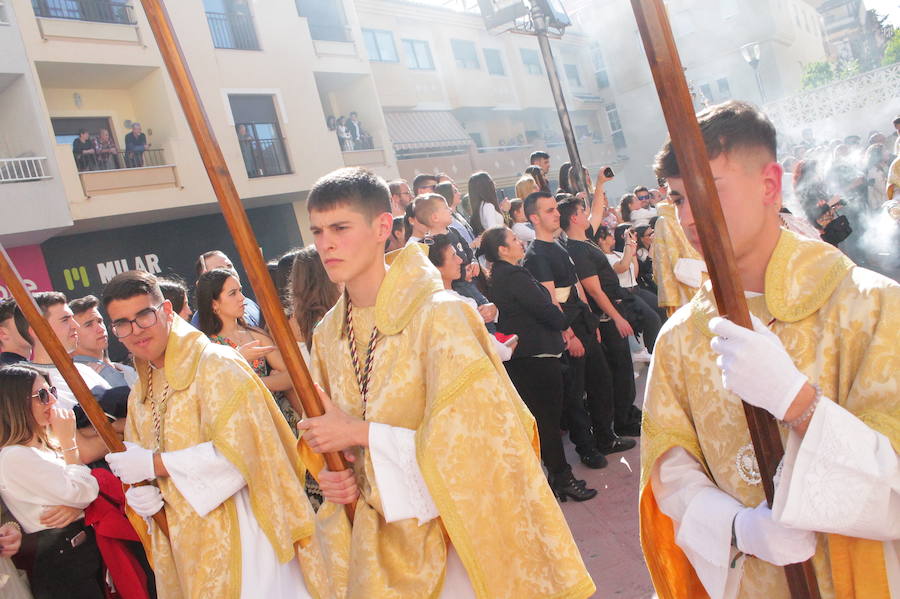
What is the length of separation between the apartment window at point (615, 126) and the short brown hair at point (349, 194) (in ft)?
119

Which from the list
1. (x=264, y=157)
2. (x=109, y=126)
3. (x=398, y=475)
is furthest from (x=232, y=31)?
(x=398, y=475)

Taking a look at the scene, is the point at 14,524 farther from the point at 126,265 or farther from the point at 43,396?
the point at 126,265

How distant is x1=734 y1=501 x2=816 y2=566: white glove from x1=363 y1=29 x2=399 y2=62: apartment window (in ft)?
77.2

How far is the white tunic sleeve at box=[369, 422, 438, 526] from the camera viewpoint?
237 centimetres

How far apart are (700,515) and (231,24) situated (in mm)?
18282

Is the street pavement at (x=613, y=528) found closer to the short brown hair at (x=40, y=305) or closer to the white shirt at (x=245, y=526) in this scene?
the white shirt at (x=245, y=526)

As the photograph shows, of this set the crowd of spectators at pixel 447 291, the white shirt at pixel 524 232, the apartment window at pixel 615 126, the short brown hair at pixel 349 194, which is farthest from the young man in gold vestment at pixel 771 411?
the apartment window at pixel 615 126

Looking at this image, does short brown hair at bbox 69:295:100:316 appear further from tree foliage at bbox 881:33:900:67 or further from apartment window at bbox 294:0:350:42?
tree foliage at bbox 881:33:900:67

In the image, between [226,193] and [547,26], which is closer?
[226,193]

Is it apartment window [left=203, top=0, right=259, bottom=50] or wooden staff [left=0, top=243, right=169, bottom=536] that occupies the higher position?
apartment window [left=203, top=0, right=259, bottom=50]

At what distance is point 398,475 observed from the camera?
7.84 feet

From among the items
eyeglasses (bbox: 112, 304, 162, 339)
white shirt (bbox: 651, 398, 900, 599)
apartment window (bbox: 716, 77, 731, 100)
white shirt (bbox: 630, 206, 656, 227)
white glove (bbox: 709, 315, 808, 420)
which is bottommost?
white shirt (bbox: 651, 398, 900, 599)

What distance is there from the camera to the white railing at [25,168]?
1343cm

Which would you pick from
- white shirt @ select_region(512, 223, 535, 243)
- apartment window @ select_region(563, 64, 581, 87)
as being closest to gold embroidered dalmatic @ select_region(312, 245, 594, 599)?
white shirt @ select_region(512, 223, 535, 243)
